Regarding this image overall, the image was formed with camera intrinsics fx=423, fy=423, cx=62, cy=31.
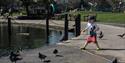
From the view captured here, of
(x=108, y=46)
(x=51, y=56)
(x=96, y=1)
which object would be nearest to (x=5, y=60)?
(x=51, y=56)

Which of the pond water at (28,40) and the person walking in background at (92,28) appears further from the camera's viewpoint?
the pond water at (28,40)

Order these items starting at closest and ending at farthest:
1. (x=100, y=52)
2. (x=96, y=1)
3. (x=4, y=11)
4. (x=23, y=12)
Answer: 1. (x=100, y=52)
2. (x=4, y=11)
3. (x=23, y=12)
4. (x=96, y=1)

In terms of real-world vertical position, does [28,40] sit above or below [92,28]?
below

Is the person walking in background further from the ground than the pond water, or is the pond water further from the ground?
the person walking in background

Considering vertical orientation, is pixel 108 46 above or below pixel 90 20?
below

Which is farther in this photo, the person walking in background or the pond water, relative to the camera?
the pond water

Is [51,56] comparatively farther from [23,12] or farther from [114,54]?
[23,12]

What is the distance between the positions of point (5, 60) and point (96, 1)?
81.9 m

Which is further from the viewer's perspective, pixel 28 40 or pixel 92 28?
pixel 28 40

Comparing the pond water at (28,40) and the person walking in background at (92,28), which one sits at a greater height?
the person walking in background at (92,28)

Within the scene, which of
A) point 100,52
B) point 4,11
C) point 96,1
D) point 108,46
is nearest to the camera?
point 100,52

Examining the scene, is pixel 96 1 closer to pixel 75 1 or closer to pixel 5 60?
pixel 75 1

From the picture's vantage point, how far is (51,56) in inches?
695

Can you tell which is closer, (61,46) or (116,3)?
(61,46)
